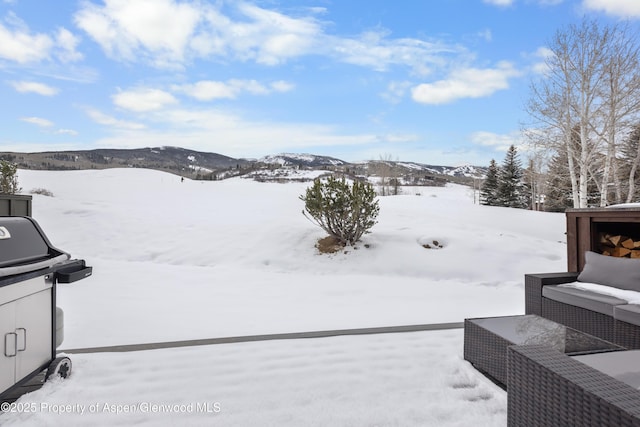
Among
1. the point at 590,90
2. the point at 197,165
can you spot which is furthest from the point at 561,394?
the point at 197,165

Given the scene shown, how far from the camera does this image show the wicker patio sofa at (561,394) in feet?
3.51

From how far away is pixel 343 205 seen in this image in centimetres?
653

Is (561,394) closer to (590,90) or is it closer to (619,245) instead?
(619,245)

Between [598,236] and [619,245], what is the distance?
186mm

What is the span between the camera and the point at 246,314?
11.8 feet

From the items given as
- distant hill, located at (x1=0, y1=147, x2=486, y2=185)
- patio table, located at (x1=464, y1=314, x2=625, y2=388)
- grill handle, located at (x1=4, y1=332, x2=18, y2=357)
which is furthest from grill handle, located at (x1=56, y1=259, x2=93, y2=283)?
distant hill, located at (x1=0, y1=147, x2=486, y2=185)

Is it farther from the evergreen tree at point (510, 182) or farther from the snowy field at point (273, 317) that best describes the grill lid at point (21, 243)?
the evergreen tree at point (510, 182)

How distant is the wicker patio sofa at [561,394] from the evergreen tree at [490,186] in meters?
22.4

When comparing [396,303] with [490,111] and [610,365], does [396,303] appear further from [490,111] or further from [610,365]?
[490,111]

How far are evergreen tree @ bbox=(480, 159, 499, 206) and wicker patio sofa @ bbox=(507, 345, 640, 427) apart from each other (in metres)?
22.4

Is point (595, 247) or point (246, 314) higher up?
point (595, 247)

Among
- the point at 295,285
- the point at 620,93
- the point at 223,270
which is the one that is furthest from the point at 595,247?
the point at 620,93

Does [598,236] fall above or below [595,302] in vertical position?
above

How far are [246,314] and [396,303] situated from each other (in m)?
1.75
